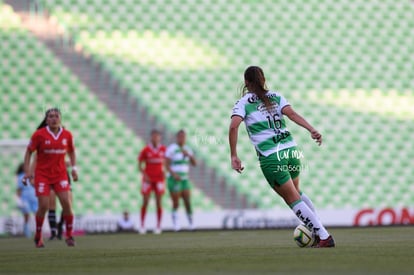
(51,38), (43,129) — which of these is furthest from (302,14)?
(43,129)

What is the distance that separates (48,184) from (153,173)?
5.84 meters

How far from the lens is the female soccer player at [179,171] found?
16844 millimetres

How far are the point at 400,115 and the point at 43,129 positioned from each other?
10.6 m

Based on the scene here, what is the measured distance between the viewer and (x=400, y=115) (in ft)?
63.0

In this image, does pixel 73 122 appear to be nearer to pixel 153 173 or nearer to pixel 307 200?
pixel 153 173

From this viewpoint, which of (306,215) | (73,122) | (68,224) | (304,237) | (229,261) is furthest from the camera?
(73,122)

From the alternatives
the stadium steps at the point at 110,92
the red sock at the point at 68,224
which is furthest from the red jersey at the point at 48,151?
the stadium steps at the point at 110,92

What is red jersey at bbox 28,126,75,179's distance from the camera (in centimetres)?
1080

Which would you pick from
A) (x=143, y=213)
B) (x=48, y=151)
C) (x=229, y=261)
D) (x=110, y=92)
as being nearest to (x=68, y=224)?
(x=48, y=151)

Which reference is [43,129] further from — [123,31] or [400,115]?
[400,115]

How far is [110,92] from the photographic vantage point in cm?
1842

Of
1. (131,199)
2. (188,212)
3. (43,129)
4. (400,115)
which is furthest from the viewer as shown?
(400,115)

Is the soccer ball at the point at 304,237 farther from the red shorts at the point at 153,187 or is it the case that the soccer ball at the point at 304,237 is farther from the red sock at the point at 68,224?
the red shorts at the point at 153,187

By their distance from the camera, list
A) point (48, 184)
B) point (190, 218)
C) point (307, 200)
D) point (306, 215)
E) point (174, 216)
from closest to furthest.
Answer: point (306, 215) → point (307, 200) → point (48, 184) → point (190, 218) → point (174, 216)
